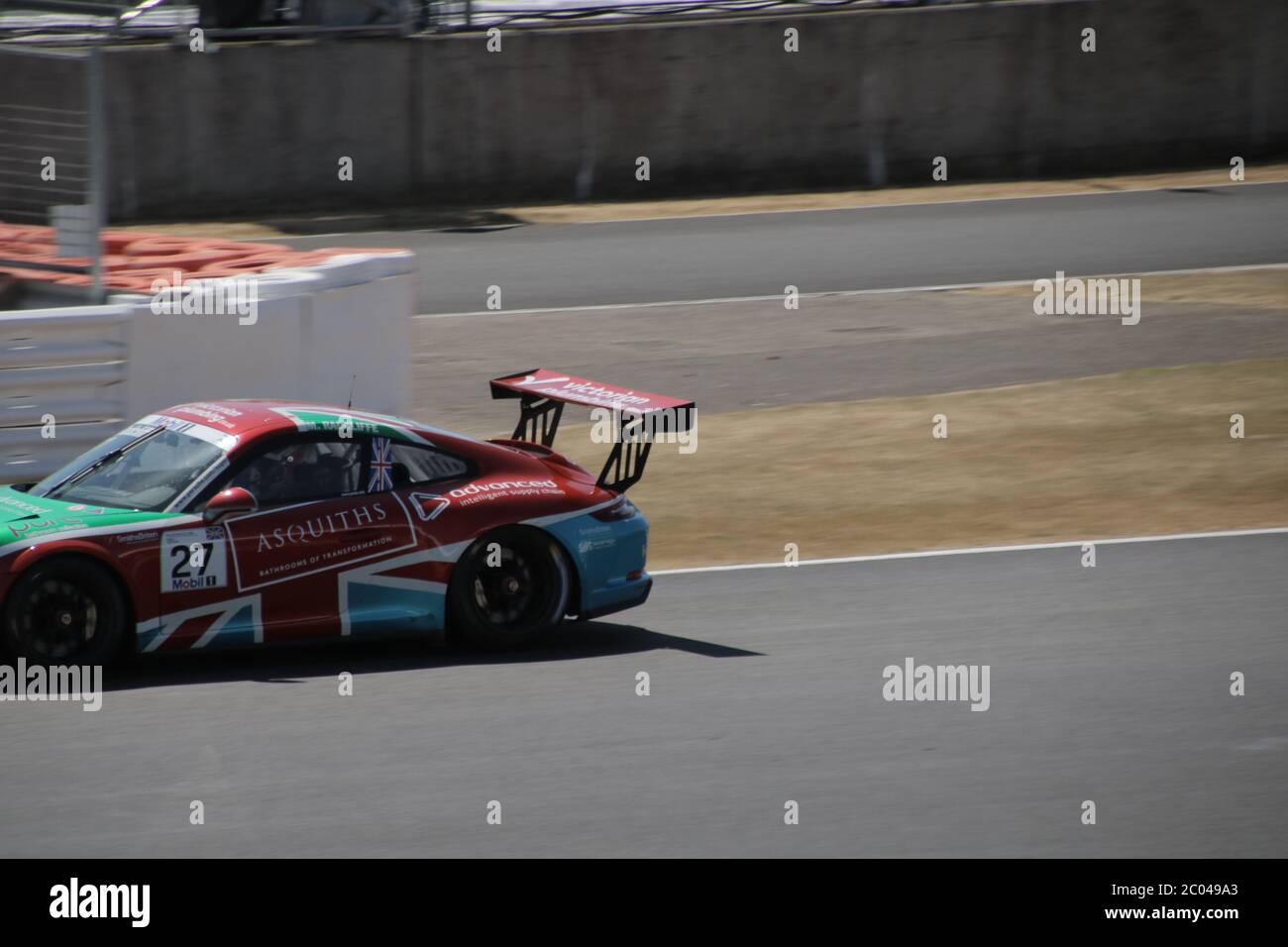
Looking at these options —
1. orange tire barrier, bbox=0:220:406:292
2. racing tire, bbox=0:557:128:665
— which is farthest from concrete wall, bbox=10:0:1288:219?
racing tire, bbox=0:557:128:665

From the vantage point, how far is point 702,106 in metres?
27.9

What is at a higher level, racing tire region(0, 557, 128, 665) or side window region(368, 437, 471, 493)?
side window region(368, 437, 471, 493)

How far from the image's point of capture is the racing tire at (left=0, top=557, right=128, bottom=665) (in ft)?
25.2

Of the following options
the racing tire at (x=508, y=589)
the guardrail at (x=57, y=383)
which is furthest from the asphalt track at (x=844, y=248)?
the racing tire at (x=508, y=589)

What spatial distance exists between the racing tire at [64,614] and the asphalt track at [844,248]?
1200 centimetres

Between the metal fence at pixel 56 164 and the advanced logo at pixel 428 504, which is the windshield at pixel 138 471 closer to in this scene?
the advanced logo at pixel 428 504

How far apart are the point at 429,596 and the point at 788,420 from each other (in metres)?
7.08

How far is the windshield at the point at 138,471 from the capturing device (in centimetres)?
824

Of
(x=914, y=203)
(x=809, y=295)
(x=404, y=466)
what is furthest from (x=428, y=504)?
(x=914, y=203)

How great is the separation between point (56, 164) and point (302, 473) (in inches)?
223

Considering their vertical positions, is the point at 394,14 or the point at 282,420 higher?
the point at 394,14

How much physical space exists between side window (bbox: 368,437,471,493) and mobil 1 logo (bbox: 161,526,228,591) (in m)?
0.84

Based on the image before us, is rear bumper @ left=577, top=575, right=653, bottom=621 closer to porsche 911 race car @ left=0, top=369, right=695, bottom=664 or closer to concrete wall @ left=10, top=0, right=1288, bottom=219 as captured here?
porsche 911 race car @ left=0, top=369, right=695, bottom=664

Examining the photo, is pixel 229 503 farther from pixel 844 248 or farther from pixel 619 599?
pixel 844 248
